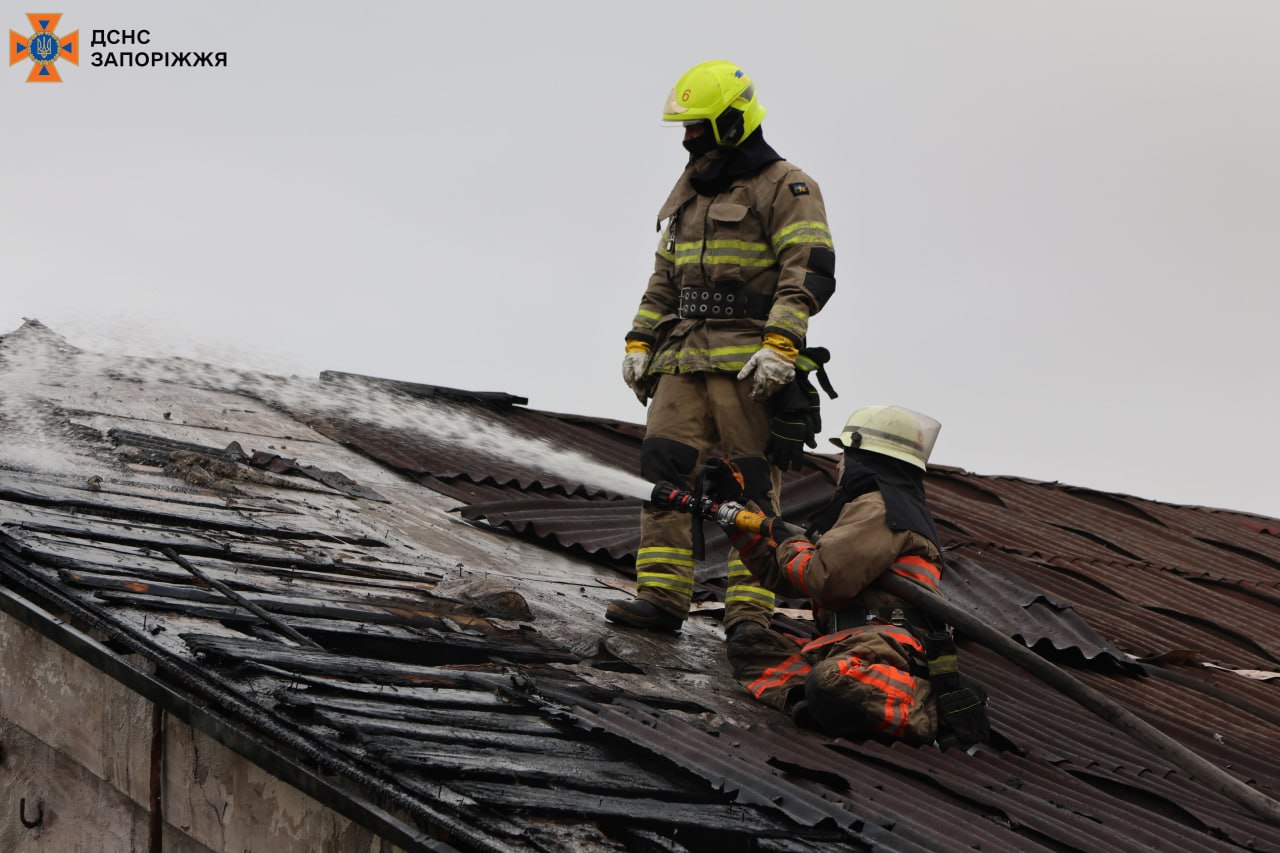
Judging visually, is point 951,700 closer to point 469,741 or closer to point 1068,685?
point 1068,685

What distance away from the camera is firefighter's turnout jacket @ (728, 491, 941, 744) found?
4199 millimetres

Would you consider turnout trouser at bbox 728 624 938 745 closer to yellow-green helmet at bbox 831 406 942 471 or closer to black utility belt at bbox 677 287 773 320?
yellow-green helmet at bbox 831 406 942 471

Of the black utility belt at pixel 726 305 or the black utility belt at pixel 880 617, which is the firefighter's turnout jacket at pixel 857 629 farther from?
the black utility belt at pixel 726 305

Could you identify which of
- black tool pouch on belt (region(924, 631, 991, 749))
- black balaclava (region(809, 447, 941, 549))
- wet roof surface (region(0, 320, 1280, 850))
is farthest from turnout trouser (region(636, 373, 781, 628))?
black tool pouch on belt (region(924, 631, 991, 749))

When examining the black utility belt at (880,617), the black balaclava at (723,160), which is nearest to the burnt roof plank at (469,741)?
the black utility belt at (880,617)

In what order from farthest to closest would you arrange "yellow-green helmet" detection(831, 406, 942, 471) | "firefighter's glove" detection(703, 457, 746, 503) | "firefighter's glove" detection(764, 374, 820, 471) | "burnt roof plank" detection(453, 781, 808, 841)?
"firefighter's glove" detection(764, 374, 820, 471)
"firefighter's glove" detection(703, 457, 746, 503)
"yellow-green helmet" detection(831, 406, 942, 471)
"burnt roof plank" detection(453, 781, 808, 841)

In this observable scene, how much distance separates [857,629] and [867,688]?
0.30 meters

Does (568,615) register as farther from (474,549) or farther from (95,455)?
(95,455)

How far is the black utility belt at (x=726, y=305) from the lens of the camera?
541 centimetres

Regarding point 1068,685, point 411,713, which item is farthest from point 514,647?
point 1068,685

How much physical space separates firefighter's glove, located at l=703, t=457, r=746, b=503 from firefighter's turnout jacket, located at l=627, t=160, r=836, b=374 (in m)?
0.45

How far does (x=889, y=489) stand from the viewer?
4.48 metres

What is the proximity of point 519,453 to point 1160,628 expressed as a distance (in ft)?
13.0

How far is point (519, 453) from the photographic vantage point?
888cm
